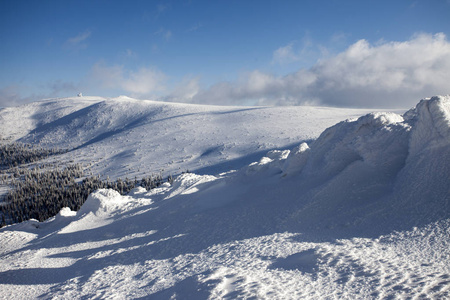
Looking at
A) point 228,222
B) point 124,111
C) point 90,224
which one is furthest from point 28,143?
point 228,222

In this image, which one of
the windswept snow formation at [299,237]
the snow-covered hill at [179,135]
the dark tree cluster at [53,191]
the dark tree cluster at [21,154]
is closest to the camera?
the windswept snow formation at [299,237]

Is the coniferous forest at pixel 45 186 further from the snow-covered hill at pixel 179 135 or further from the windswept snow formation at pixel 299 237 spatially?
the windswept snow formation at pixel 299 237

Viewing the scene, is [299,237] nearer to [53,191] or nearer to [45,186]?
[53,191]

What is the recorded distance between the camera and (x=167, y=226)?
611 inches

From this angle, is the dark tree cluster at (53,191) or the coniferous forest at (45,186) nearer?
the dark tree cluster at (53,191)

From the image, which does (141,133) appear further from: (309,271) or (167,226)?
(309,271)

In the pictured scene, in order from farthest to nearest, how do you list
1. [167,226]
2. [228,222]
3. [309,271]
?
[167,226], [228,222], [309,271]

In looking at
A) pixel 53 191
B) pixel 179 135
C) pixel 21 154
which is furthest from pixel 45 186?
pixel 21 154

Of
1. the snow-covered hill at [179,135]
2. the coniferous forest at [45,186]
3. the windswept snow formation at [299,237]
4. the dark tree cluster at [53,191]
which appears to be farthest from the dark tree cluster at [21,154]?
the windswept snow formation at [299,237]

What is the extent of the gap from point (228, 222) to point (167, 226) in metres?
4.13

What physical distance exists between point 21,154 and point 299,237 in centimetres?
17183

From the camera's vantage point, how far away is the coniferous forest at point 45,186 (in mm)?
69625

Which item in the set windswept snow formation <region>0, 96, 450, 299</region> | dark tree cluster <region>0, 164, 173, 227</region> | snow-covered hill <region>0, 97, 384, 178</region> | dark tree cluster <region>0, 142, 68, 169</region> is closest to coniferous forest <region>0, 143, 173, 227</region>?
dark tree cluster <region>0, 164, 173, 227</region>

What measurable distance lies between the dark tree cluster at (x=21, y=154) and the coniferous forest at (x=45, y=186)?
0.62 metres
